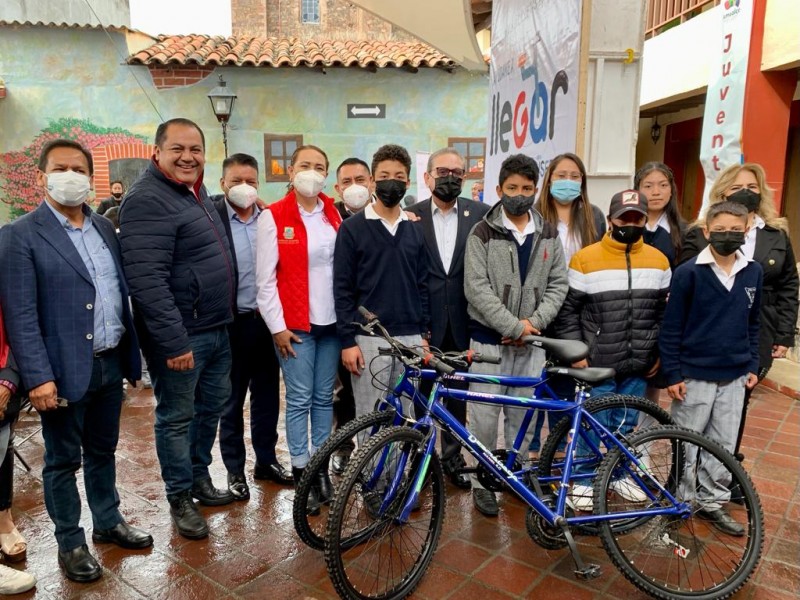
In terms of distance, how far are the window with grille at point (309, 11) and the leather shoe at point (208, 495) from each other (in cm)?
2845

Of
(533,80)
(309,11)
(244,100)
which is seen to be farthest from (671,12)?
(309,11)

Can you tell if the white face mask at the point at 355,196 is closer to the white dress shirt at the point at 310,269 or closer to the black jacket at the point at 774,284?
the white dress shirt at the point at 310,269

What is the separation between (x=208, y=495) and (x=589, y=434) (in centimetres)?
217

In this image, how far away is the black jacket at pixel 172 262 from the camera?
2.80 meters

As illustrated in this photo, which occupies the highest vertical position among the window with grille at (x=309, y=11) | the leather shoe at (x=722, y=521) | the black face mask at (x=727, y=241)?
the window with grille at (x=309, y=11)

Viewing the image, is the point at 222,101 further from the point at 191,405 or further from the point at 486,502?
the point at 486,502

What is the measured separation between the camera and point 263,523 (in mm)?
3273

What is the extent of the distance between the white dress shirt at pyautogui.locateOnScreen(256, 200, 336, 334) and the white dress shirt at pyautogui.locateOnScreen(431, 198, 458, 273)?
0.61 m

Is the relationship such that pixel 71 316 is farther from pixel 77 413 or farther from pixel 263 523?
pixel 263 523

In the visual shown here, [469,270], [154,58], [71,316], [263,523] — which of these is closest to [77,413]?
[71,316]

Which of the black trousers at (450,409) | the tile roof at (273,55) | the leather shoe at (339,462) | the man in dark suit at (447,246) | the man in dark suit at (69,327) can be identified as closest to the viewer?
the man in dark suit at (69,327)

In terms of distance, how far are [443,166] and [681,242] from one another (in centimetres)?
151

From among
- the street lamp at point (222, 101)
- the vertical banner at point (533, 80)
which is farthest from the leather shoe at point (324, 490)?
the street lamp at point (222, 101)

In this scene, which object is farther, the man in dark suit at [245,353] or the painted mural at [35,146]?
the painted mural at [35,146]
